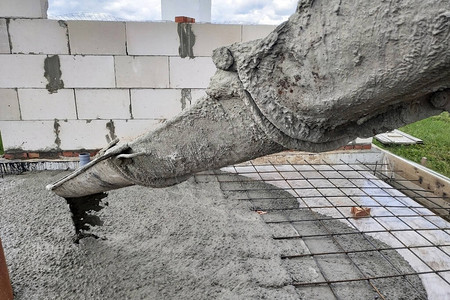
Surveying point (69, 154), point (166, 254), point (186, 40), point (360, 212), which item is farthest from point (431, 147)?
point (69, 154)

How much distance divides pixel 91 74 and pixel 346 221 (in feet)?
9.28

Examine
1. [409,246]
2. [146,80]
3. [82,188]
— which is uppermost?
[146,80]

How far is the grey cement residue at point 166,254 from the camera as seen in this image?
5.64 ft

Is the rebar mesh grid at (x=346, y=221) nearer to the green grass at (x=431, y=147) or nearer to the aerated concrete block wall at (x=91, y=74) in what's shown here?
the green grass at (x=431, y=147)

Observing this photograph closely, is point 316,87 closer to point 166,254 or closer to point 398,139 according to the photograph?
point 166,254

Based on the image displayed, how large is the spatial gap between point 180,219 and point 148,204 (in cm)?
40

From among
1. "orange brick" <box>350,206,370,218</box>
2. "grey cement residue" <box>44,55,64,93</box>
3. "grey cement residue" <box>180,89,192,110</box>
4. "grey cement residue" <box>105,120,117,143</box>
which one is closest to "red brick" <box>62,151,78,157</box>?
"grey cement residue" <box>105,120,117,143</box>

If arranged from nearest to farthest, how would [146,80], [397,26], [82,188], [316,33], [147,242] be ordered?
[397,26]
[316,33]
[82,188]
[147,242]
[146,80]

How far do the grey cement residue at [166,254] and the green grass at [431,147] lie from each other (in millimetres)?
2651

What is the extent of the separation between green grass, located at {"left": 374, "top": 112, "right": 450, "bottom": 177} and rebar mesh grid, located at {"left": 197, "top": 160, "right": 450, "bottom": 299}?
3.38ft

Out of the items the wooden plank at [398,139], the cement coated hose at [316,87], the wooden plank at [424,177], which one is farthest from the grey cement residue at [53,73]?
the wooden plank at [398,139]

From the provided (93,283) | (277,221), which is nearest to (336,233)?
(277,221)

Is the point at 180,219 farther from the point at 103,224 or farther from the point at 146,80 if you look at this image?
the point at 146,80

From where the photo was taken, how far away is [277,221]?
8.09 feet
